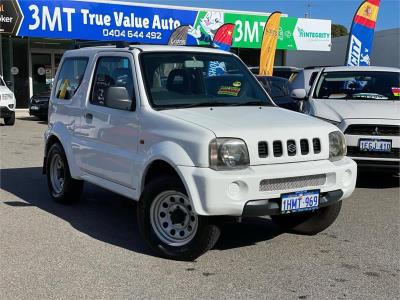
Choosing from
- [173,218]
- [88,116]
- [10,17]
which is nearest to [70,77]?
[88,116]

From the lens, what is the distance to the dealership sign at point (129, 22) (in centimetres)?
2020

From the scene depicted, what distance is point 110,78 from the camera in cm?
589

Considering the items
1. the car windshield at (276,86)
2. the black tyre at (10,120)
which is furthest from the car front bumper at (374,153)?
the black tyre at (10,120)

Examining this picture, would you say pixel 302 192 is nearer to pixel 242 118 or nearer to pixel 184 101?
pixel 242 118

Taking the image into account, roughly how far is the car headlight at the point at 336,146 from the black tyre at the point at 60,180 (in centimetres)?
324

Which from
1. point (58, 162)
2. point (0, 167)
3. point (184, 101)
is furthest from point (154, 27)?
point (184, 101)

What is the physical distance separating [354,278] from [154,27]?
19.5m

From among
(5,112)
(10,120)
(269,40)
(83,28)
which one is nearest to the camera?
(5,112)

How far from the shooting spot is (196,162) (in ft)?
14.5

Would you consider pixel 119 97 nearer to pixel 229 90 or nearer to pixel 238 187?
pixel 229 90

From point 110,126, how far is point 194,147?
146 cm

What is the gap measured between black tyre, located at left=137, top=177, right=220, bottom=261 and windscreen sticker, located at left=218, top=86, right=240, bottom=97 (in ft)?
4.20

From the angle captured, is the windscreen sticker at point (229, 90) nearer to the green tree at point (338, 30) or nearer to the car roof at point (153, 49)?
the car roof at point (153, 49)

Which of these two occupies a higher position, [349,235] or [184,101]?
[184,101]
